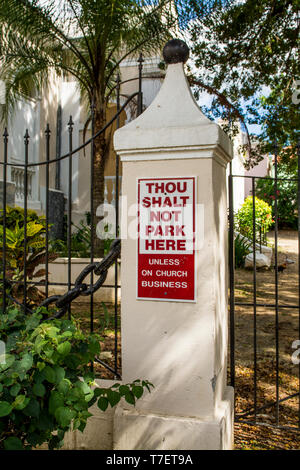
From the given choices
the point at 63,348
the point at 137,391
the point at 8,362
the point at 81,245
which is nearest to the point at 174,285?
the point at 137,391

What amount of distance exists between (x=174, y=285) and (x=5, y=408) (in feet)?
3.41

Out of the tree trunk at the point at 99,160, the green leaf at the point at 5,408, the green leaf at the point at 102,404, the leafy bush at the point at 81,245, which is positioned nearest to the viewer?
the green leaf at the point at 5,408

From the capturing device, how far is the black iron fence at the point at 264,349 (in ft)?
10.0

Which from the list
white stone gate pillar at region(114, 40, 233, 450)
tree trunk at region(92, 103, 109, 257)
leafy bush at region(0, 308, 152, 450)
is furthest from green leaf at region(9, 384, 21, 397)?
tree trunk at region(92, 103, 109, 257)

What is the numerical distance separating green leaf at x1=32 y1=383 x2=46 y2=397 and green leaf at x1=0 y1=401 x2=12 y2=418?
0.13 metres

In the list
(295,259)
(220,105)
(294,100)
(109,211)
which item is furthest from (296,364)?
(295,259)

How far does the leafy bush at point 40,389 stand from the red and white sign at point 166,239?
506 mm

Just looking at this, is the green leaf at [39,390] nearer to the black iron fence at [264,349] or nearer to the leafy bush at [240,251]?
the black iron fence at [264,349]

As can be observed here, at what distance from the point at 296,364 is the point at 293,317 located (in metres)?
2.16

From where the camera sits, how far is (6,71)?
9.59m

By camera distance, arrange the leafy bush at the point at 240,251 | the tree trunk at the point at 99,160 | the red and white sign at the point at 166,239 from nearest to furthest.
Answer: the red and white sign at the point at 166,239 < the tree trunk at the point at 99,160 < the leafy bush at the point at 240,251

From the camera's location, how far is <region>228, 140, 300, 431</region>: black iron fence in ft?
10.0

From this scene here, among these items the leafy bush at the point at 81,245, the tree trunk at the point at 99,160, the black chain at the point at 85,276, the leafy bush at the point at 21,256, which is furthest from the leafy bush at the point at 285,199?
the black chain at the point at 85,276

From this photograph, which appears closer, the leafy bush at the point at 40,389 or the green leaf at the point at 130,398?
the leafy bush at the point at 40,389
